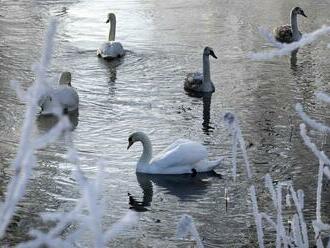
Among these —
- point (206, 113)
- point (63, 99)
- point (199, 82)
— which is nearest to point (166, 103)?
point (206, 113)


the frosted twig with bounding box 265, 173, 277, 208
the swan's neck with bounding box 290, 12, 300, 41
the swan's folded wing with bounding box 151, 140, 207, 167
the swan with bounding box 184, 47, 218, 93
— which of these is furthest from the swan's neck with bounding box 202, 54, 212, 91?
the frosted twig with bounding box 265, 173, 277, 208

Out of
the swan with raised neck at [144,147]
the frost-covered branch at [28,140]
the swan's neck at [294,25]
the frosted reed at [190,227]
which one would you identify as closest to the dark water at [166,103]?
the swan with raised neck at [144,147]

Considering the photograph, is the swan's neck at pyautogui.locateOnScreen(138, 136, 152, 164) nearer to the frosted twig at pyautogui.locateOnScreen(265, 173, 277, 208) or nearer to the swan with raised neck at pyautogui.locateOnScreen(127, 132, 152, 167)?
the swan with raised neck at pyautogui.locateOnScreen(127, 132, 152, 167)

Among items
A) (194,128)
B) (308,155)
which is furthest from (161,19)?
(308,155)

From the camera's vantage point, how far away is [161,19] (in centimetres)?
1991

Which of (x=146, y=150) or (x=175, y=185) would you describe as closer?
(x=175, y=185)

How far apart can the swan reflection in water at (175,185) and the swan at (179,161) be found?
7 cm

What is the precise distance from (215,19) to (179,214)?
472 inches

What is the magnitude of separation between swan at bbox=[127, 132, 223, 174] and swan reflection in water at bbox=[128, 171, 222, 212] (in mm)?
67

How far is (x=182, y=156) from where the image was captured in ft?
31.7

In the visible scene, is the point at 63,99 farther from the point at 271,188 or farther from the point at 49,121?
the point at 271,188

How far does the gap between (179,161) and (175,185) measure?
1.31ft

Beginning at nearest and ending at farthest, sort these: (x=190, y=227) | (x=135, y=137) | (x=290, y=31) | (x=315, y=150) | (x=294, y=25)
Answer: (x=315, y=150) < (x=190, y=227) < (x=135, y=137) < (x=290, y=31) < (x=294, y=25)

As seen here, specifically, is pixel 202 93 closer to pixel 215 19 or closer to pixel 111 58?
pixel 111 58
